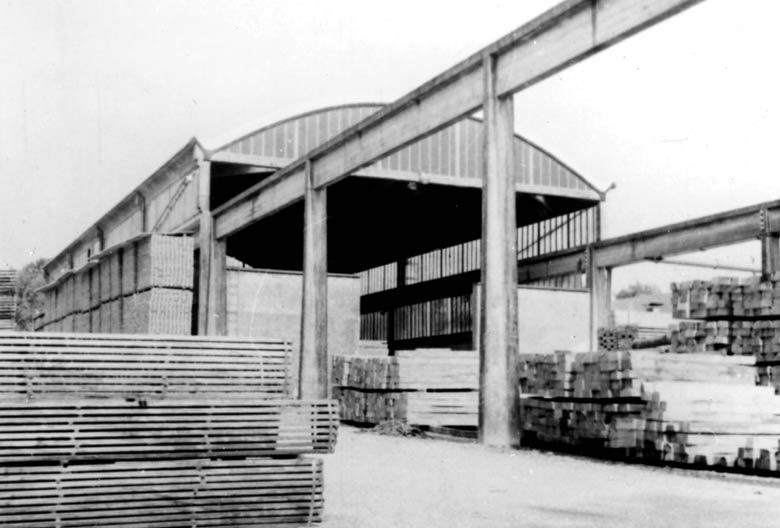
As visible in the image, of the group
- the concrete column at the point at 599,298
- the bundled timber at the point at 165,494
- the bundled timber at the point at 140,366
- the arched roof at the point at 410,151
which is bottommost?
the bundled timber at the point at 165,494

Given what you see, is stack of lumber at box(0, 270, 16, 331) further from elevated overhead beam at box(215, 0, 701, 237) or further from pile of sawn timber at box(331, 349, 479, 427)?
pile of sawn timber at box(331, 349, 479, 427)

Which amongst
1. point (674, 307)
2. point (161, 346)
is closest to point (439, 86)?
point (674, 307)

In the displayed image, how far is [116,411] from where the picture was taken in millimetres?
6102

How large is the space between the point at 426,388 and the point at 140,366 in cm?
880

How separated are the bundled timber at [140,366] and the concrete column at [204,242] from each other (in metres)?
17.3

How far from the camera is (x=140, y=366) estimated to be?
6480 mm

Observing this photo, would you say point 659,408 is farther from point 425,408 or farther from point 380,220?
point 380,220

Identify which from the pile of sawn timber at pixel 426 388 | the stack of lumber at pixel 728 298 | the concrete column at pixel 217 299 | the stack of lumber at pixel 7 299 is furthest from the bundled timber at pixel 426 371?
the concrete column at pixel 217 299

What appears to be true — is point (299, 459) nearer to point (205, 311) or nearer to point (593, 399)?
point (593, 399)

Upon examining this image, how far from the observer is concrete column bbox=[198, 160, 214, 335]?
23641 mm

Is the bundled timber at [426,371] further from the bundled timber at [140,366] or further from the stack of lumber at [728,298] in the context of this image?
the bundled timber at [140,366]

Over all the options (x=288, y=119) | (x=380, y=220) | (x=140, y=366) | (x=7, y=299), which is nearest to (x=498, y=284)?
(x=140, y=366)

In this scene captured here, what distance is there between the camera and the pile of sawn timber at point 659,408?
32.6 ft

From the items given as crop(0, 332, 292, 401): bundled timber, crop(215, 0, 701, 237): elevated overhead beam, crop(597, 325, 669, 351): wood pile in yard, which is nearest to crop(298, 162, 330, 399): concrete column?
crop(215, 0, 701, 237): elevated overhead beam
